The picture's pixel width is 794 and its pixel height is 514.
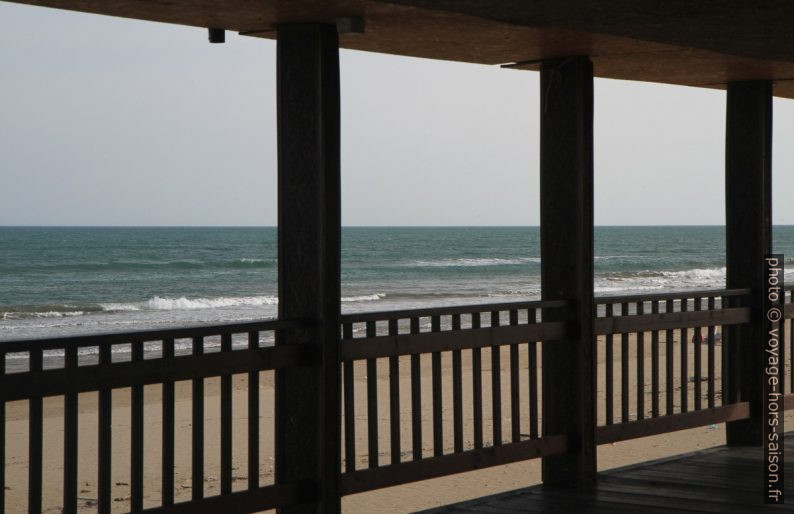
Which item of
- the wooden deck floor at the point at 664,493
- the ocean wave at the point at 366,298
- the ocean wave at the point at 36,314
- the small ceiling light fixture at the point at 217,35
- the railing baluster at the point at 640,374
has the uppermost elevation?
the small ceiling light fixture at the point at 217,35

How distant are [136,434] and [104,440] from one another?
134 millimetres

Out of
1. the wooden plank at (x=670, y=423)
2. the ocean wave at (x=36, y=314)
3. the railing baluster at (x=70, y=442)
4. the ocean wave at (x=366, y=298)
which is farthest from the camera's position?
the ocean wave at (x=366, y=298)

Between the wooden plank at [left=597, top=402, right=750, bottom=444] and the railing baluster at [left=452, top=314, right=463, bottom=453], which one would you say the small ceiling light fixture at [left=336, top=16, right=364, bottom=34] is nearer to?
the railing baluster at [left=452, top=314, right=463, bottom=453]

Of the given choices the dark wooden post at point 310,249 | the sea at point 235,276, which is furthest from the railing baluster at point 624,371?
the sea at point 235,276

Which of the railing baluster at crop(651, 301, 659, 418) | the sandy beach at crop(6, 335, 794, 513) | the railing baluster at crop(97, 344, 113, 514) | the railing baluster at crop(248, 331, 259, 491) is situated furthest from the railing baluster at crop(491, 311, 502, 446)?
the sandy beach at crop(6, 335, 794, 513)

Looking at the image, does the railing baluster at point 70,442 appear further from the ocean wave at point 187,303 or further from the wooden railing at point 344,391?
the ocean wave at point 187,303

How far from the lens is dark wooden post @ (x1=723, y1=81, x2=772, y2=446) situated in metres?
5.92

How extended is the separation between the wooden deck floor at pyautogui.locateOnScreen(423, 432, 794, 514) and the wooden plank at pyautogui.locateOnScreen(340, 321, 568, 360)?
65cm

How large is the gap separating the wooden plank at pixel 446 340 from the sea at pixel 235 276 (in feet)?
47.0

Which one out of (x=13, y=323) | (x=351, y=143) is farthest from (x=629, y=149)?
(x=13, y=323)

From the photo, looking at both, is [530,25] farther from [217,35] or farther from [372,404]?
[372,404]

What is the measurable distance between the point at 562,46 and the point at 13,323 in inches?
777

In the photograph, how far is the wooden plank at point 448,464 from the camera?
4.27 m

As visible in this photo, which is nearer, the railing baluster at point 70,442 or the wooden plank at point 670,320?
the railing baluster at point 70,442
